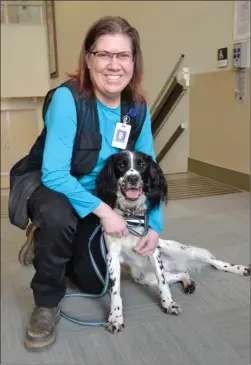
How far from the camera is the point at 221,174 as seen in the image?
4.12 meters

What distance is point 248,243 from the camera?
2.48 metres

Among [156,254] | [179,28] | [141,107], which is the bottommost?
[156,254]

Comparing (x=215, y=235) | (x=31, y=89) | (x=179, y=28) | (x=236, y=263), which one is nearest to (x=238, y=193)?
(x=215, y=235)

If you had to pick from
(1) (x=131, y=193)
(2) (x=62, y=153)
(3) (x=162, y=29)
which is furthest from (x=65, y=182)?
(3) (x=162, y=29)

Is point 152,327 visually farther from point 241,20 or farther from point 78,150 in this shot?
point 241,20

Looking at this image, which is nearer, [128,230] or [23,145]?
[128,230]

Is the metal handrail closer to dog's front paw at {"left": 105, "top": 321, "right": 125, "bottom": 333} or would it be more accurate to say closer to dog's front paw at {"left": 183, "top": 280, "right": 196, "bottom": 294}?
dog's front paw at {"left": 183, "top": 280, "right": 196, "bottom": 294}

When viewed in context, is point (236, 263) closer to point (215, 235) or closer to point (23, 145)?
point (215, 235)

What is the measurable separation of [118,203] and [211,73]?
285 centimetres

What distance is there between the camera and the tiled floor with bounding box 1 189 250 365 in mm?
1429

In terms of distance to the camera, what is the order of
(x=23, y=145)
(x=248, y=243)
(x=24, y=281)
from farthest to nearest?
(x=23, y=145) → (x=248, y=243) → (x=24, y=281)

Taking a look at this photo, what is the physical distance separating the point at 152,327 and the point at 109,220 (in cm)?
47

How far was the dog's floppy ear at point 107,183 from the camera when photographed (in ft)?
5.41

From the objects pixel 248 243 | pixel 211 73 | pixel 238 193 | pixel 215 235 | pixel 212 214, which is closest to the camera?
pixel 248 243
